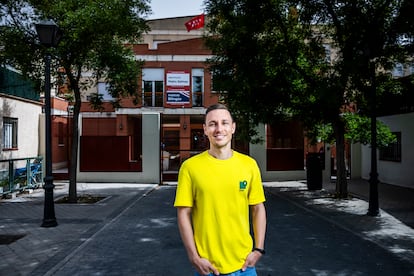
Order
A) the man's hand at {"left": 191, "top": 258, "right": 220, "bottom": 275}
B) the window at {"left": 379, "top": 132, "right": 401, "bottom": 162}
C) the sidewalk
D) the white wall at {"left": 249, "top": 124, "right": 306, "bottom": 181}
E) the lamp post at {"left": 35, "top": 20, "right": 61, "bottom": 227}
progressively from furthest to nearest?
the white wall at {"left": 249, "top": 124, "right": 306, "bottom": 181} < the window at {"left": 379, "top": 132, "right": 401, "bottom": 162} < the lamp post at {"left": 35, "top": 20, "right": 61, "bottom": 227} < the sidewalk < the man's hand at {"left": 191, "top": 258, "right": 220, "bottom": 275}

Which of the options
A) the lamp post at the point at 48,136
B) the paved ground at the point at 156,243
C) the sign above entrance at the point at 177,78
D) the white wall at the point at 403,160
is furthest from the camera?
the sign above entrance at the point at 177,78

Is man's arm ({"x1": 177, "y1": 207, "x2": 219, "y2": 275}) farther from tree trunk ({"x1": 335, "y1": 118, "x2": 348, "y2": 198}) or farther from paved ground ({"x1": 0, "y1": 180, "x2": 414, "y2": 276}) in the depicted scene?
tree trunk ({"x1": 335, "y1": 118, "x2": 348, "y2": 198})

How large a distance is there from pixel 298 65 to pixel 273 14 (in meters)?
1.74

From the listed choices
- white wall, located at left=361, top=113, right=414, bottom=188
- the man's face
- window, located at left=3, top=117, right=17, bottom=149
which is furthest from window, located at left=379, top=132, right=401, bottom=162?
the man's face

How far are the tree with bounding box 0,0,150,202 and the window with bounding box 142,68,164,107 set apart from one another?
14.3 meters

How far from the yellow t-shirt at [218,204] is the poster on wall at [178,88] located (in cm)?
2486

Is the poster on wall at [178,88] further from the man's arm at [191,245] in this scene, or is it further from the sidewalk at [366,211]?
the man's arm at [191,245]

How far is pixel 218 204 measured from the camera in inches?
97.2

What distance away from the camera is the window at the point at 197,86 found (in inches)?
1071

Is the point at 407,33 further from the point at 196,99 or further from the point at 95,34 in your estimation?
the point at 196,99

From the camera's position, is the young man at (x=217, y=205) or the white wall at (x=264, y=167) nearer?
the young man at (x=217, y=205)

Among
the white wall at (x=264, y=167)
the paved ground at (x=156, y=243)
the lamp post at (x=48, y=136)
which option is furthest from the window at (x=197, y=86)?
the lamp post at (x=48, y=136)

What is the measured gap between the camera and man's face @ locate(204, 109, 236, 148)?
251 cm

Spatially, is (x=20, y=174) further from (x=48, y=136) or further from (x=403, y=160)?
(x=403, y=160)
